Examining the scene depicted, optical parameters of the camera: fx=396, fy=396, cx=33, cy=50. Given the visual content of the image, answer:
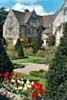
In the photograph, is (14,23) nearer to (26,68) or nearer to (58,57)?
(26,68)

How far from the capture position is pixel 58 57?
1227 centimetres

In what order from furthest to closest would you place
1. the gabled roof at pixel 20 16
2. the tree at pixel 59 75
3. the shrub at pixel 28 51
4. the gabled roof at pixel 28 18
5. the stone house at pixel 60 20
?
the gabled roof at pixel 28 18 < the gabled roof at pixel 20 16 < the stone house at pixel 60 20 < the shrub at pixel 28 51 < the tree at pixel 59 75

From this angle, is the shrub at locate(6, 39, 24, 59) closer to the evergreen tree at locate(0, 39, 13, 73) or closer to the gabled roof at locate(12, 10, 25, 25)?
the gabled roof at locate(12, 10, 25, 25)

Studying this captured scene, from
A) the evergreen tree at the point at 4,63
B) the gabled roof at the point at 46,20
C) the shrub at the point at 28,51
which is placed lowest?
the shrub at the point at 28,51

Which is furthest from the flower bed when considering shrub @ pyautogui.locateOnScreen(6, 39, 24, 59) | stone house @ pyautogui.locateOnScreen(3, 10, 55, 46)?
stone house @ pyautogui.locateOnScreen(3, 10, 55, 46)

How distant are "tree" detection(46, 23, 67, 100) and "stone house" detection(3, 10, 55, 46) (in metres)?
58.3

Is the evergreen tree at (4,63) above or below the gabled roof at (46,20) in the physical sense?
above

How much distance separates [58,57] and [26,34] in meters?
61.8

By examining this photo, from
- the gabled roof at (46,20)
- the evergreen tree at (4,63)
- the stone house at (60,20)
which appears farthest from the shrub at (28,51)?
the evergreen tree at (4,63)

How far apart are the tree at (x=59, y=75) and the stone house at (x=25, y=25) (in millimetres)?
58343

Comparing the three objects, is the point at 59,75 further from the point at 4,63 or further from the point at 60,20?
the point at 60,20

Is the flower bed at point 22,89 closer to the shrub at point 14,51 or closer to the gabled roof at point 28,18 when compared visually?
the shrub at point 14,51

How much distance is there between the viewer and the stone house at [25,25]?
72.4m

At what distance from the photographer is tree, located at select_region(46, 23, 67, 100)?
11414 millimetres
